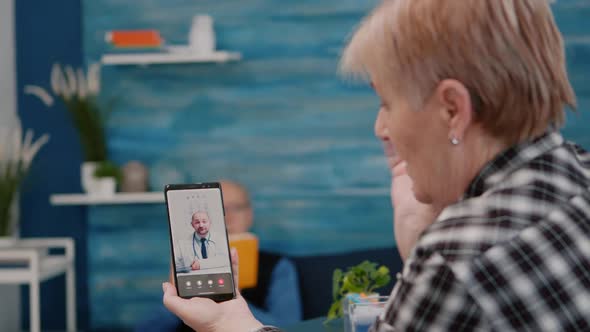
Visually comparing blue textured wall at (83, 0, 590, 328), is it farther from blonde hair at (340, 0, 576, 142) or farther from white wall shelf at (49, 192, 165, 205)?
blonde hair at (340, 0, 576, 142)

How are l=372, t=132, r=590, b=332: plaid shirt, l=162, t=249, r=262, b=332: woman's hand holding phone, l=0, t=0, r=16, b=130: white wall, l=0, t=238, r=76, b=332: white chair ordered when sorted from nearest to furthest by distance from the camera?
1. l=372, t=132, r=590, b=332: plaid shirt
2. l=162, t=249, r=262, b=332: woman's hand holding phone
3. l=0, t=238, r=76, b=332: white chair
4. l=0, t=0, r=16, b=130: white wall

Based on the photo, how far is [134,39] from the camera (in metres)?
4.67

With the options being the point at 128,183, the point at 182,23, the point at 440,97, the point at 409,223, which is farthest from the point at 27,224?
the point at 440,97

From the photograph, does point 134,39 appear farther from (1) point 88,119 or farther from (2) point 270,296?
(2) point 270,296

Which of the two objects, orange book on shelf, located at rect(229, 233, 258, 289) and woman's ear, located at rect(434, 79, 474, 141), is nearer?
woman's ear, located at rect(434, 79, 474, 141)

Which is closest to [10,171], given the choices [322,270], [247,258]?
[247,258]

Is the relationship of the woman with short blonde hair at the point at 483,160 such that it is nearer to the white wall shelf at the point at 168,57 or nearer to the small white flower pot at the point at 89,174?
the white wall shelf at the point at 168,57

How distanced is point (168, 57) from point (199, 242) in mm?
3298

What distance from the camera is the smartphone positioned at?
141 centimetres

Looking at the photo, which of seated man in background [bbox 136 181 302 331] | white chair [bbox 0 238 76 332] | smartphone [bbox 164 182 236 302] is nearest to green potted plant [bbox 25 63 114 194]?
white chair [bbox 0 238 76 332]

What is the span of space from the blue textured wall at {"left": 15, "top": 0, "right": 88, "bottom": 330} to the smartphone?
3.66 m

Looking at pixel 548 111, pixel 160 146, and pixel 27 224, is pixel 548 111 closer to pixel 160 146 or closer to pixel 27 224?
pixel 160 146

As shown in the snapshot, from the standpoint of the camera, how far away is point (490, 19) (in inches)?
34.8

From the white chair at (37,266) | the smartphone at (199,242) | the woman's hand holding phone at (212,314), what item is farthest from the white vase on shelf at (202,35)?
the woman's hand holding phone at (212,314)
